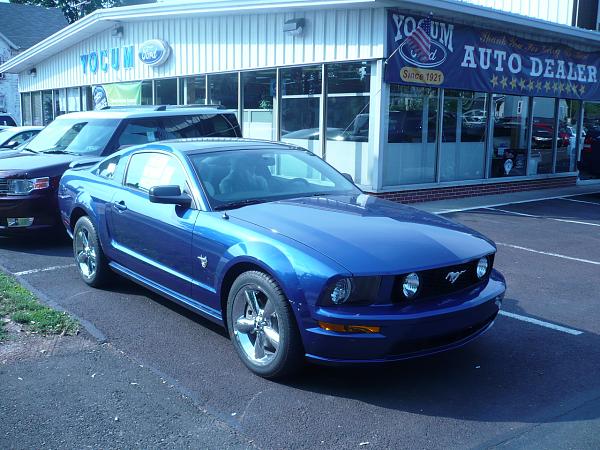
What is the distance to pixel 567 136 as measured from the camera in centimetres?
1694

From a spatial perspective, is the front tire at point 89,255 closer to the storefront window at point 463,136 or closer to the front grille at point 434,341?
the front grille at point 434,341

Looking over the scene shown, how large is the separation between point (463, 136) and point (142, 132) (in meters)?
7.43

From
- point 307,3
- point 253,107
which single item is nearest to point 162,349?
point 307,3

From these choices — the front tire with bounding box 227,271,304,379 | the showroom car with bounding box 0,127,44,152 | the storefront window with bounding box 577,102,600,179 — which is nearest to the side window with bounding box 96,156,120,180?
the front tire with bounding box 227,271,304,379

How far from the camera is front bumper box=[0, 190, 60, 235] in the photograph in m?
8.23

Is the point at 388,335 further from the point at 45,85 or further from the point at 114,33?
the point at 45,85

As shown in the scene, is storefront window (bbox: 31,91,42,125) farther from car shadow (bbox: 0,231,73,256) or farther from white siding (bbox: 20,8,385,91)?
car shadow (bbox: 0,231,73,256)

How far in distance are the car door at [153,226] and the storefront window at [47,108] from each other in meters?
21.0

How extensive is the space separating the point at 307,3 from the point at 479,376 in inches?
356

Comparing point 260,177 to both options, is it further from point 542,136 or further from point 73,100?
point 73,100

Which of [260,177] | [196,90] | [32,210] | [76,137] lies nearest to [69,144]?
[76,137]

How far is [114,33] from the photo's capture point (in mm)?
19125

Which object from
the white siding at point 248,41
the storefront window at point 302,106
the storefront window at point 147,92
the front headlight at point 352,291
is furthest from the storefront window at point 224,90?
the front headlight at point 352,291

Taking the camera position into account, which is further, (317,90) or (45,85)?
(45,85)
